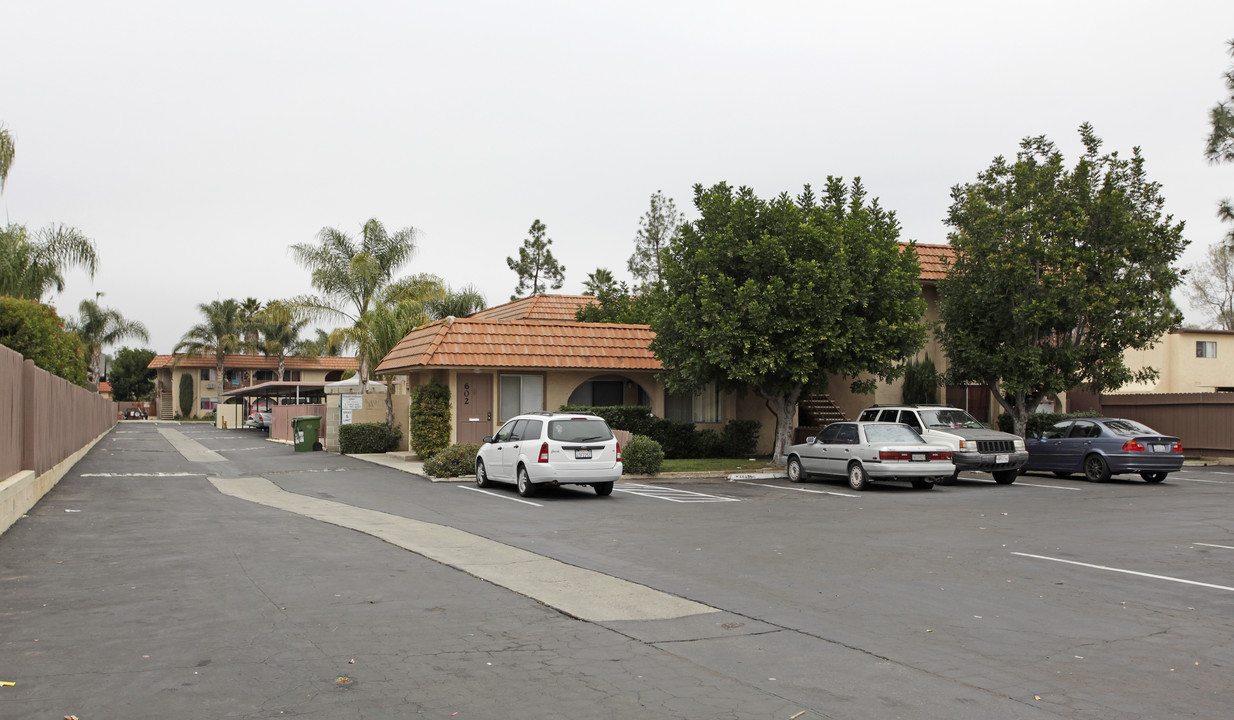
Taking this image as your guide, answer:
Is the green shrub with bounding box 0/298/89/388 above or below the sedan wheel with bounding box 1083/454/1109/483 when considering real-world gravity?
above

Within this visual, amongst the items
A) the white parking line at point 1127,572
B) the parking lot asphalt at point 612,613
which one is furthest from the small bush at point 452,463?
the white parking line at point 1127,572

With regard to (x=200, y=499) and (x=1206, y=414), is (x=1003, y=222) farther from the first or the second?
(x=200, y=499)

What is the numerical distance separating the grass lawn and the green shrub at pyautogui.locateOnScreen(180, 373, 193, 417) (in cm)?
6874

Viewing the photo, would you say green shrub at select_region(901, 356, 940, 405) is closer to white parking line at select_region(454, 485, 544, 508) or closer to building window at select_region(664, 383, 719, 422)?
building window at select_region(664, 383, 719, 422)

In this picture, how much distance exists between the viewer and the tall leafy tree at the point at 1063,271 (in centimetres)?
2675

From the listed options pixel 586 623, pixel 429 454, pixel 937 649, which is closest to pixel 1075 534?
pixel 937 649

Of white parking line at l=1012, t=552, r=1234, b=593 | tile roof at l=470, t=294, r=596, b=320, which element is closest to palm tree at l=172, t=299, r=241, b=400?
tile roof at l=470, t=294, r=596, b=320

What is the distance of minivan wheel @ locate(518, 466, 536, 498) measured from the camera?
736 inches

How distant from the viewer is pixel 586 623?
26.4 ft

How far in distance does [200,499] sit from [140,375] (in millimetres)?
96738

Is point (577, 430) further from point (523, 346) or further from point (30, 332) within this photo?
point (30, 332)

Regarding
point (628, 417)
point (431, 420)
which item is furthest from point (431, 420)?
point (628, 417)

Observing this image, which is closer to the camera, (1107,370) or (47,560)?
(47,560)

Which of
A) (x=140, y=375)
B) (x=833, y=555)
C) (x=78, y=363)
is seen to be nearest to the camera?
(x=833, y=555)
